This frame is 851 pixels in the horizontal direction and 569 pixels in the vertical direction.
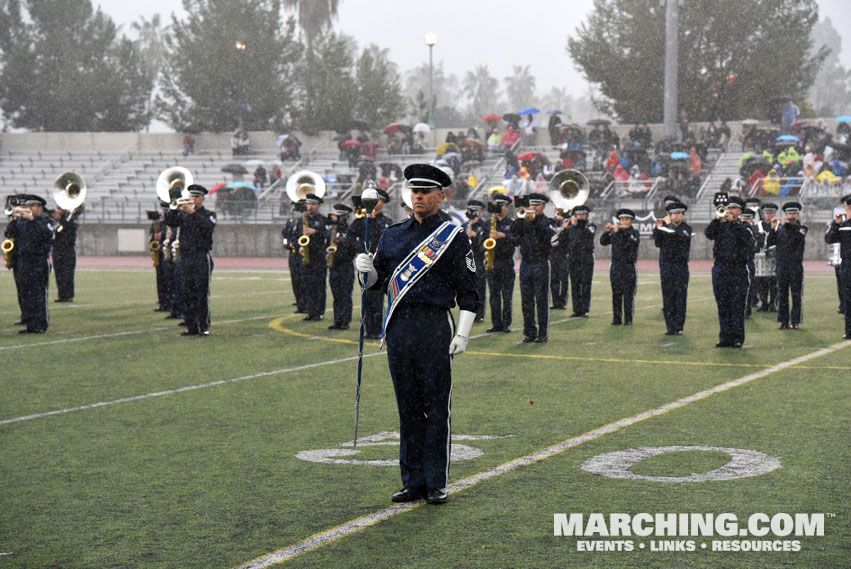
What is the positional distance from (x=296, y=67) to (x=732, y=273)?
53.6 m

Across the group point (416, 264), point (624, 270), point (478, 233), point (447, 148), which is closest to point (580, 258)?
point (624, 270)

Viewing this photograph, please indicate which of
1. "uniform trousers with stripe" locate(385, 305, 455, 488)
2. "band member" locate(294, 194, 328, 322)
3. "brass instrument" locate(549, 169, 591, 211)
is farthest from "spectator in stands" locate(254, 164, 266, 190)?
"uniform trousers with stripe" locate(385, 305, 455, 488)

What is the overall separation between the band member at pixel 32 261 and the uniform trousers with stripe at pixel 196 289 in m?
2.05

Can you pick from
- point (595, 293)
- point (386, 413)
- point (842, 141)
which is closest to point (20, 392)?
point (386, 413)

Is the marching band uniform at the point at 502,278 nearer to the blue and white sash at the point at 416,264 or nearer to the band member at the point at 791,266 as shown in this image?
the band member at the point at 791,266

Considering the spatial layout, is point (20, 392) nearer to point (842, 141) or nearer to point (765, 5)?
point (842, 141)

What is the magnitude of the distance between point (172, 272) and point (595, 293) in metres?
9.16

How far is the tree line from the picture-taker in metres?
51.9

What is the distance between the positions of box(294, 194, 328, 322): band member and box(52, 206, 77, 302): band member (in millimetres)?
5775

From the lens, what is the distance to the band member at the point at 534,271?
48.0 feet

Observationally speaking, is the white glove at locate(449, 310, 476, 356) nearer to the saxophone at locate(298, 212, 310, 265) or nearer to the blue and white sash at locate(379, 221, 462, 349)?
the blue and white sash at locate(379, 221, 462, 349)

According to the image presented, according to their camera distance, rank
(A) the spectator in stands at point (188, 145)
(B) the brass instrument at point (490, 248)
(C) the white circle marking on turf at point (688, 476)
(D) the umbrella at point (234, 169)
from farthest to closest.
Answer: (A) the spectator in stands at point (188, 145) → (D) the umbrella at point (234, 169) → (B) the brass instrument at point (490, 248) → (C) the white circle marking on turf at point (688, 476)

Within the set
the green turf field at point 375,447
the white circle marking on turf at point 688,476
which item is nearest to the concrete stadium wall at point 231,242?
the green turf field at point 375,447

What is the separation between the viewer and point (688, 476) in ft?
22.8
